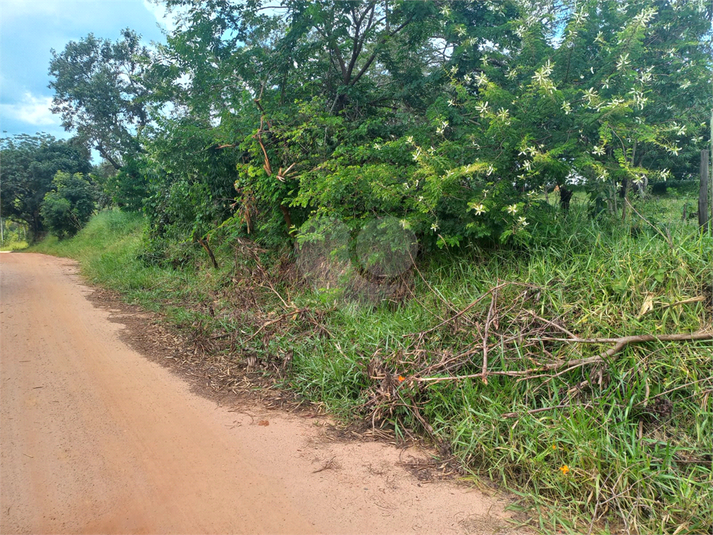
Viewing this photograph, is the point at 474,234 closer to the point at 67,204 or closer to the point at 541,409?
the point at 541,409

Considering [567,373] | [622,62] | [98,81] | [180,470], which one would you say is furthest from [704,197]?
[98,81]

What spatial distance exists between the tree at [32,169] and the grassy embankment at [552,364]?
19.0 meters

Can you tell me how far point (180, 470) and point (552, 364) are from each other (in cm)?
244

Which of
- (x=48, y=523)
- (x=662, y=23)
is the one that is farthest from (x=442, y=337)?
(x=662, y=23)

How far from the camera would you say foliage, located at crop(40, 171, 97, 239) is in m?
17.9

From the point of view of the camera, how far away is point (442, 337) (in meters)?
3.86

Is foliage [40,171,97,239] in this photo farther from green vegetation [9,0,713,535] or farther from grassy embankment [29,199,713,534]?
grassy embankment [29,199,713,534]

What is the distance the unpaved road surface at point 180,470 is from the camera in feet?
8.07

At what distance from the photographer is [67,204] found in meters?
18.0

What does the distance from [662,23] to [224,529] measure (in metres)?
6.62

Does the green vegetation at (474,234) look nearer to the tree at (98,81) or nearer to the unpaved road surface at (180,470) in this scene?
the unpaved road surface at (180,470)

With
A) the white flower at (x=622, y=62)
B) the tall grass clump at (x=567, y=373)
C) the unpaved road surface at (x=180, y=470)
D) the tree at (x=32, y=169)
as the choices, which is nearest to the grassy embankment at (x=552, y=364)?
the tall grass clump at (x=567, y=373)

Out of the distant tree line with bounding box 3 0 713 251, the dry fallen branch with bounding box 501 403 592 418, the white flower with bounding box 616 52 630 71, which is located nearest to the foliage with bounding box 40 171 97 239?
the distant tree line with bounding box 3 0 713 251

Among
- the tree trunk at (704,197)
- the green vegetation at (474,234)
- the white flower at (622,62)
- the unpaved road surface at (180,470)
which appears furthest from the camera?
the white flower at (622,62)
